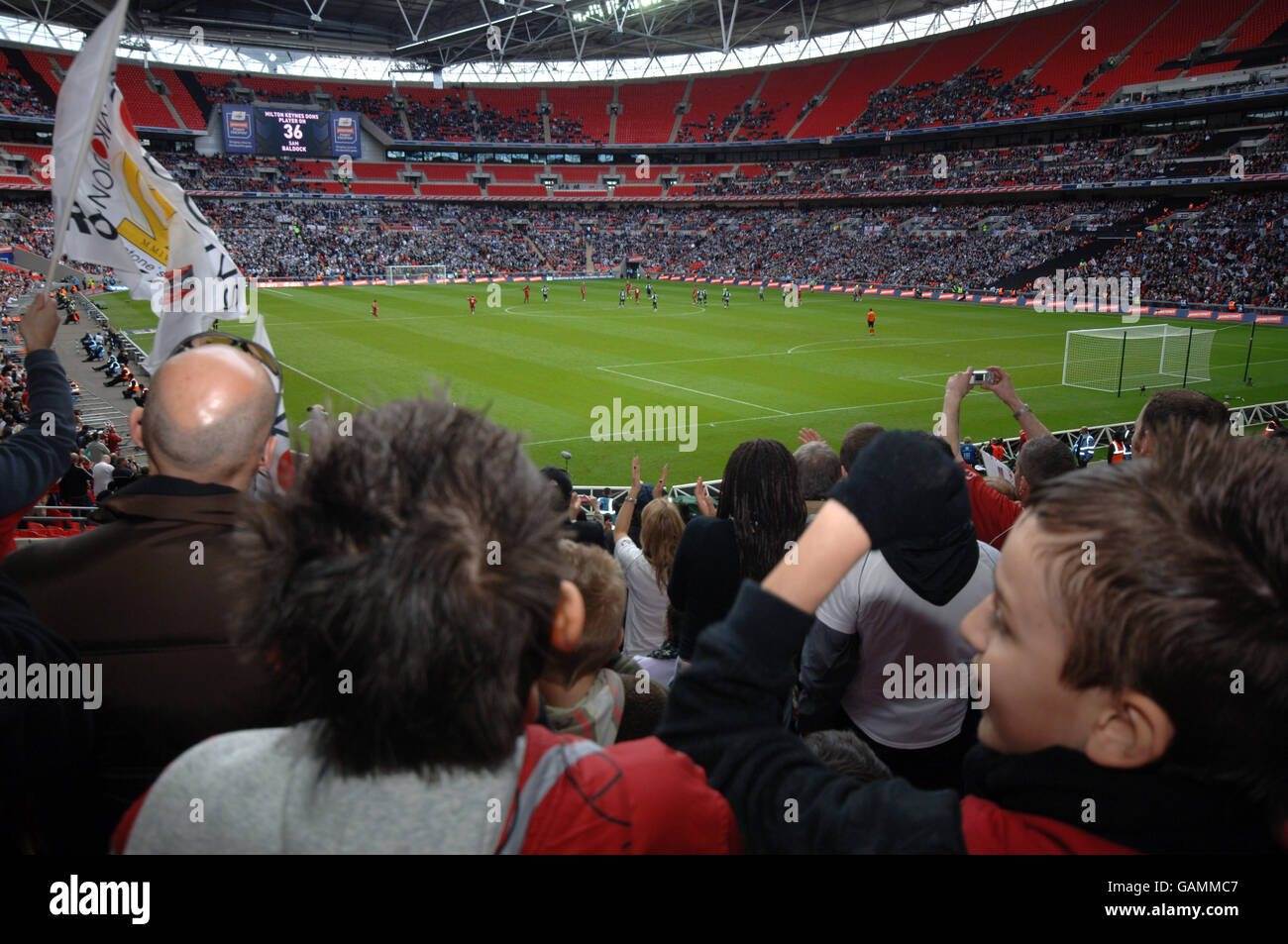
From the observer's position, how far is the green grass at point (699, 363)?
2167 cm

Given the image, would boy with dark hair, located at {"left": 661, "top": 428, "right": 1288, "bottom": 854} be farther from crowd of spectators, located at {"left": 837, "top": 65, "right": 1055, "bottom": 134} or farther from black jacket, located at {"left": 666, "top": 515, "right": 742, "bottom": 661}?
crowd of spectators, located at {"left": 837, "top": 65, "right": 1055, "bottom": 134}

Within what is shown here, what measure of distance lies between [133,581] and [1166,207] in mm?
64594

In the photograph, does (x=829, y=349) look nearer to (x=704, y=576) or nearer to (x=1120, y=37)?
(x=704, y=576)

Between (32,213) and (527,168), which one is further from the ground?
(527,168)

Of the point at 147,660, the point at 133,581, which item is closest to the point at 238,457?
the point at 133,581

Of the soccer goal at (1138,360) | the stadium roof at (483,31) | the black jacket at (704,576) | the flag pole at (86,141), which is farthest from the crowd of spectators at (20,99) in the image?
the black jacket at (704,576)

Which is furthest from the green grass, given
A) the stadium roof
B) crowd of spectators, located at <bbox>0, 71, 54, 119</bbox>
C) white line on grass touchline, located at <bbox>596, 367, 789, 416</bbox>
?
crowd of spectators, located at <bbox>0, 71, 54, 119</bbox>

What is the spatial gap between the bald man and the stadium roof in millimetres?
64028

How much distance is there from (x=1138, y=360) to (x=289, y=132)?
238 feet

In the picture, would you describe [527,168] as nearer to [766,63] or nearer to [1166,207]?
[766,63]

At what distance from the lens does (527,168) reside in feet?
290

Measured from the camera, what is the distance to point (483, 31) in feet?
228

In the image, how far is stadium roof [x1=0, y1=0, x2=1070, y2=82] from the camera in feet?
213

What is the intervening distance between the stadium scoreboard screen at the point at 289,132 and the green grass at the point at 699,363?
3247 cm
